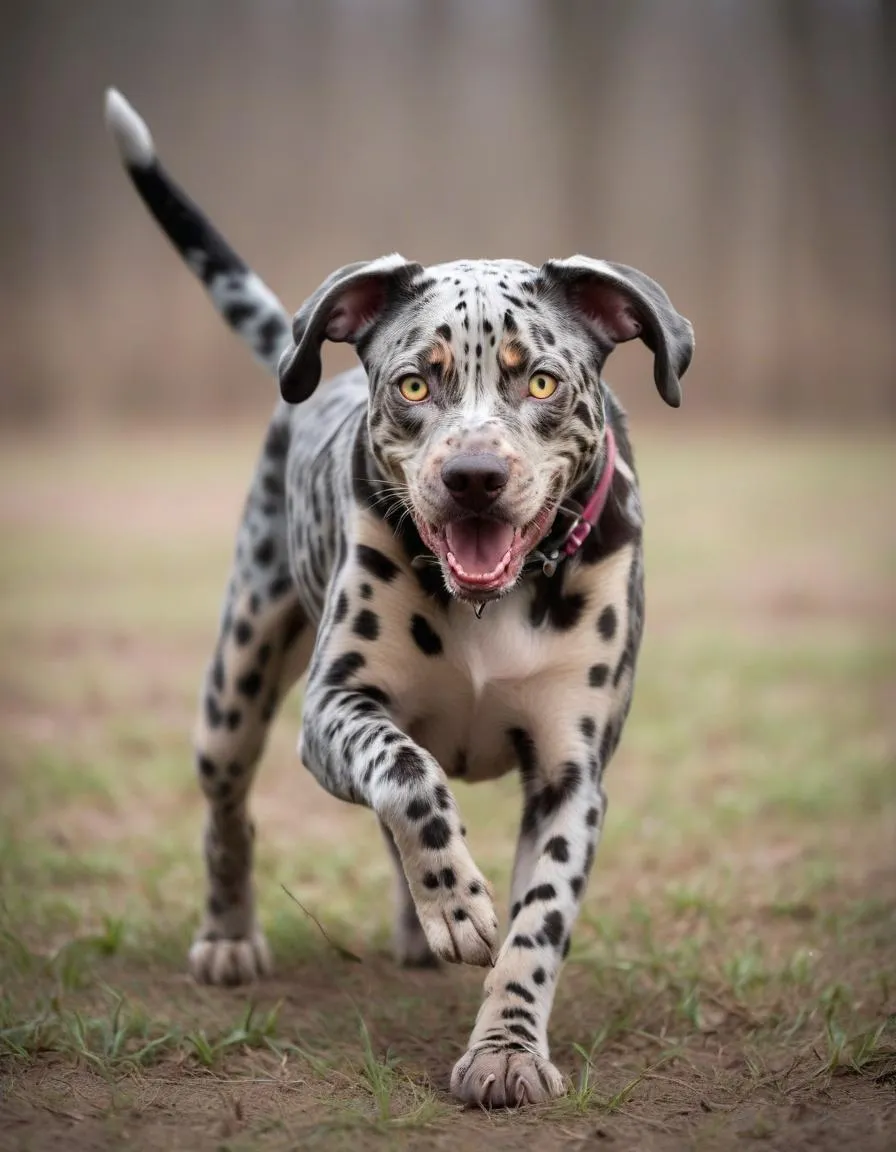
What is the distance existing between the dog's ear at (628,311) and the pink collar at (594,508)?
0.19 m

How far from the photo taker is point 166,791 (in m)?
7.03

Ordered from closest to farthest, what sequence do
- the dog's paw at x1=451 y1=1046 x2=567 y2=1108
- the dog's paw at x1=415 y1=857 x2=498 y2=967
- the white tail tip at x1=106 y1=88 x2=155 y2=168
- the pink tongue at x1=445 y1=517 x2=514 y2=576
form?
the dog's paw at x1=415 y1=857 x2=498 y2=967 → the dog's paw at x1=451 y1=1046 x2=567 y2=1108 → the pink tongue at x1=445 y1=517 x2=514 y2=576 → the white tail tip at x1=106 y1=88 x2=155 y2=168

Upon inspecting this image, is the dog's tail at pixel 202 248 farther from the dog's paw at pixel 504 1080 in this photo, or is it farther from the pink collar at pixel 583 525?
the dog's paw at pixel 504 1080

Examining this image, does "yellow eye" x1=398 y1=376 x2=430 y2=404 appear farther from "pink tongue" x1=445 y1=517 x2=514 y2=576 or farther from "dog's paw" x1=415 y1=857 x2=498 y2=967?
"dog's paw" x1=415 y1=857 x2=498 y2=967

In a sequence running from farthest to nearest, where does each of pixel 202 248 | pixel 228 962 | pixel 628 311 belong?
pixel 202 248 < pixel 228 962 < pixel 628 311

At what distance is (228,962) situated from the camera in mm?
4711

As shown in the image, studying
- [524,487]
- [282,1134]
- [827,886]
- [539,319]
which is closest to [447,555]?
[524,487]

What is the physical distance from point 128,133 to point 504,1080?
3.05 metres

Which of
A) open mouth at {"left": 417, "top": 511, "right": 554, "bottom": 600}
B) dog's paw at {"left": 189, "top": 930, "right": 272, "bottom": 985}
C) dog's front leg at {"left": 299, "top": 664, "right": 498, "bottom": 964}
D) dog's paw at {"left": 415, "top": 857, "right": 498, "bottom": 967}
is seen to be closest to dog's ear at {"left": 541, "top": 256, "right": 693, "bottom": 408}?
open mouth at {"left": 417, "top": 511, "right": 554, "bottom": 600}

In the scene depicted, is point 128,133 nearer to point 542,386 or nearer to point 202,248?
point 202,248

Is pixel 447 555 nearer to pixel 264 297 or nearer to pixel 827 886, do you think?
pixel 264 297

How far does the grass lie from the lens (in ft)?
11.1

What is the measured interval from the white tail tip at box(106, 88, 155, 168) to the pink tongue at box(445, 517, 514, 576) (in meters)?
2.13

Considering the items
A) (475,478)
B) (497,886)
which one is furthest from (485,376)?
(497,886)
